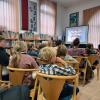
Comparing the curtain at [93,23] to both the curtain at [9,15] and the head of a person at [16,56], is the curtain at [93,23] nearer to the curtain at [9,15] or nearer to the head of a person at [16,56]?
the curtain at [9,15]

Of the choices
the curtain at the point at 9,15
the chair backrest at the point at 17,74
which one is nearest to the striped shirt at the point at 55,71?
the chair backrest at the point at 17,74

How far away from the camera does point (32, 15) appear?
24.3 feet

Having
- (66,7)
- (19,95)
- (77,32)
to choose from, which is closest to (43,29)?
(77,32)

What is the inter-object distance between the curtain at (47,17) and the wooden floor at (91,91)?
13.4ft

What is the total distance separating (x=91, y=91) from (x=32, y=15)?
463 cm

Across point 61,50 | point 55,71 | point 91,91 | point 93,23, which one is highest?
point 93,23

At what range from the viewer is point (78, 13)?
8.72 meters

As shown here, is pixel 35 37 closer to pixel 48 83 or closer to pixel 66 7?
pixel 66 7

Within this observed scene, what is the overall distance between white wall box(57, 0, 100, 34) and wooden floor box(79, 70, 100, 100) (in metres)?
4.68

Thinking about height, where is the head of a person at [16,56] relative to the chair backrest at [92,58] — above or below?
above

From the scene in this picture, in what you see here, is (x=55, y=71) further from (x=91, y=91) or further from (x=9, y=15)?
(x=9, y=15)

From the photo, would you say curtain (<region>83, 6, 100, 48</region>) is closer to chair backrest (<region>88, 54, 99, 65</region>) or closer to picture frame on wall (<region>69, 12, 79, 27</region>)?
picture frame on wall (<region>69, 12, 79, 27</region>)

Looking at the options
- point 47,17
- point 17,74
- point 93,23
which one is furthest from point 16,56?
point 93,23

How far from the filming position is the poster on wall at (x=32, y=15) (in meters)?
7.29
